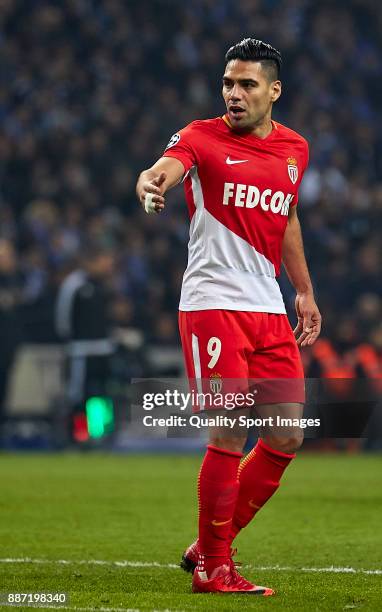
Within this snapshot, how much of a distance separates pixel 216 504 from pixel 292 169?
1.40 metres

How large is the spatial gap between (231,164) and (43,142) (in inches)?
518

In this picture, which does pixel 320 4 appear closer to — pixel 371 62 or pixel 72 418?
pixel 371 62

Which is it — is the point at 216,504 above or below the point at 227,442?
below

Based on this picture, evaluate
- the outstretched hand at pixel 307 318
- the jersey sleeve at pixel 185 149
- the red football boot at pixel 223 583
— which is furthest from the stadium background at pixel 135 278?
the jersey sleeve at pixel 185 149

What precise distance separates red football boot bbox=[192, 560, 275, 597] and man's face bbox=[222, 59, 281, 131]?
5.77 ft

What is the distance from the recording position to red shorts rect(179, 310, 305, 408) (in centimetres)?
547

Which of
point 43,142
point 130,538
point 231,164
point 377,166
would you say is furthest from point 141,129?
point 231,164

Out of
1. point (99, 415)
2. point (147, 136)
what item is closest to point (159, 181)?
point (99, 415)

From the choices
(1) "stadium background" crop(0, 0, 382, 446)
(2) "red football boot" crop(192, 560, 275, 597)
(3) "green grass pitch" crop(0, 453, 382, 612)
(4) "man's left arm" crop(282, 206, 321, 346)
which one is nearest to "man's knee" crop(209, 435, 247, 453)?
(2) "red football boot" crop(192, 560, 275, 597)

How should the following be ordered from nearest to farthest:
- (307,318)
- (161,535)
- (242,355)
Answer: (242,355)
(307,318)
(161,535)

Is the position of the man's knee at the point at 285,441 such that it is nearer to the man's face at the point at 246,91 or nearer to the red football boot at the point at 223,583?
the red football boot at the point at 223,583

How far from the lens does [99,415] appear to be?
14453 millimetres

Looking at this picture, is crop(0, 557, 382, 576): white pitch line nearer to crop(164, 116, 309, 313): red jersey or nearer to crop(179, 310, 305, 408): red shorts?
crop(179, 310, 305, 408): red shorts

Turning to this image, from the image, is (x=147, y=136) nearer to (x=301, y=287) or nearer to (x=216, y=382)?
(x=301, y=287)
